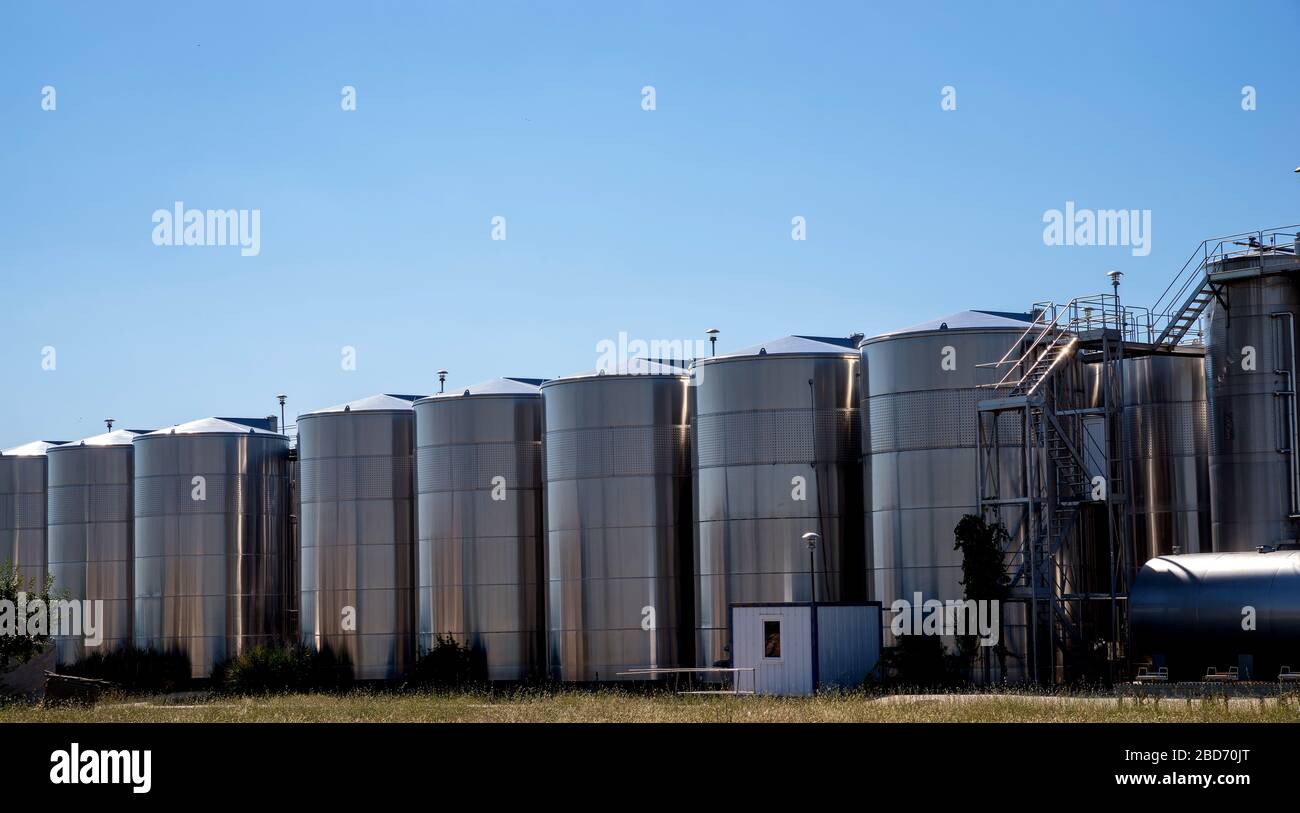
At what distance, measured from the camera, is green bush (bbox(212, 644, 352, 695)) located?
54.0 metres

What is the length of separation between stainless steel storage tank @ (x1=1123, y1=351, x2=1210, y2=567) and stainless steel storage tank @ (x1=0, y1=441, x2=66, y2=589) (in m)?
45.2

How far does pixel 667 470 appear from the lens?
5025cm

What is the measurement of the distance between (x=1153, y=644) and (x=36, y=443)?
5059cm

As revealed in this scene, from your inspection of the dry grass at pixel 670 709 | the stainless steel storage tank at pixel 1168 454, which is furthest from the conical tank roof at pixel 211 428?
the stainless steel storage tank at pixel 1168 454

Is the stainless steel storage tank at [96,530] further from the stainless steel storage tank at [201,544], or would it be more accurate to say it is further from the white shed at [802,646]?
the white shed at [802,646]

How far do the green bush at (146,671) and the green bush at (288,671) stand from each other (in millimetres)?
3099

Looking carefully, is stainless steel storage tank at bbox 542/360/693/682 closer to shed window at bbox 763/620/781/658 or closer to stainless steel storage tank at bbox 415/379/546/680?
stainless steel storage tank at bbox 415/379/546/680

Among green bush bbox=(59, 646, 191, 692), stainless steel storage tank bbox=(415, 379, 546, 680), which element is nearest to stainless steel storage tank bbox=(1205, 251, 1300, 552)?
stainless steel storage tank bbox=(415, 379, 546, 680)

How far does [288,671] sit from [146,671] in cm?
785

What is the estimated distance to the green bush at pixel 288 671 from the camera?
53969 mm

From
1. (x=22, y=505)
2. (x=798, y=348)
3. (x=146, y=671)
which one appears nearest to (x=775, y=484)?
(x=798, y=348)
